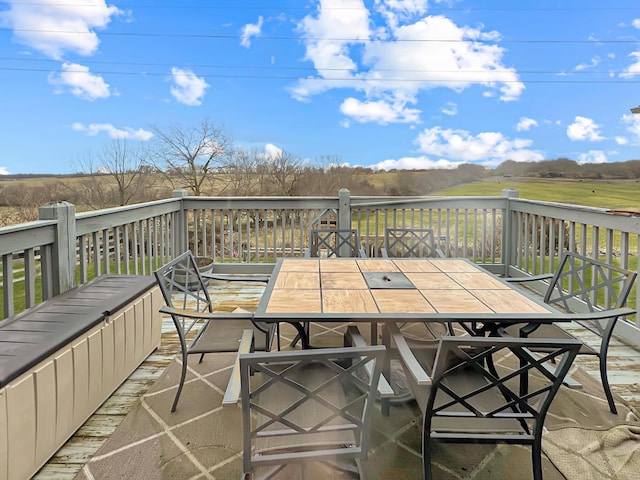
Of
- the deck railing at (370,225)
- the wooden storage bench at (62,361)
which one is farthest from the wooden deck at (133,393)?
the deck railing at (370,225)

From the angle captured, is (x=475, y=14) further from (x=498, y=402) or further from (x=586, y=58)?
(x=498, y=402)

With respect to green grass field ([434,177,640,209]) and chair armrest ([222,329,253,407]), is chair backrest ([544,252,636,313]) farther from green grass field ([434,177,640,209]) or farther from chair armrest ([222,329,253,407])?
green grass field ([434,177,640,209])

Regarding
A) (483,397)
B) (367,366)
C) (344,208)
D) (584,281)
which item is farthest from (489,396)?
(344,208)

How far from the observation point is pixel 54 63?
11461mm

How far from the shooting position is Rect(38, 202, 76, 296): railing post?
8.95ft

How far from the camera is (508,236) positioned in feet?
18.5

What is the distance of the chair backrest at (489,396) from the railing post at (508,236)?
4.21 metres

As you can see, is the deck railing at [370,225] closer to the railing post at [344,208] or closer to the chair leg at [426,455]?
the railing post at [344,208]

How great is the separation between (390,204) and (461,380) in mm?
4050

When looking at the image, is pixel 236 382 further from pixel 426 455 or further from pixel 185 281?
pixel 185 281

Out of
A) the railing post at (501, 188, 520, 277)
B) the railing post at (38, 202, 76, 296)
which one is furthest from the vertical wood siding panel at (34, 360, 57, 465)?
the railing post at (501, 188, 520, 277)

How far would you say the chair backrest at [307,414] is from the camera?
46.9 inches

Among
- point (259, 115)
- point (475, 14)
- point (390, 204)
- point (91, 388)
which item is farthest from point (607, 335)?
point (475, 14)

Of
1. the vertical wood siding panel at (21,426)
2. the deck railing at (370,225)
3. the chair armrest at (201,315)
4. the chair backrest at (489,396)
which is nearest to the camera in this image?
the chair backrest at (489,396)
